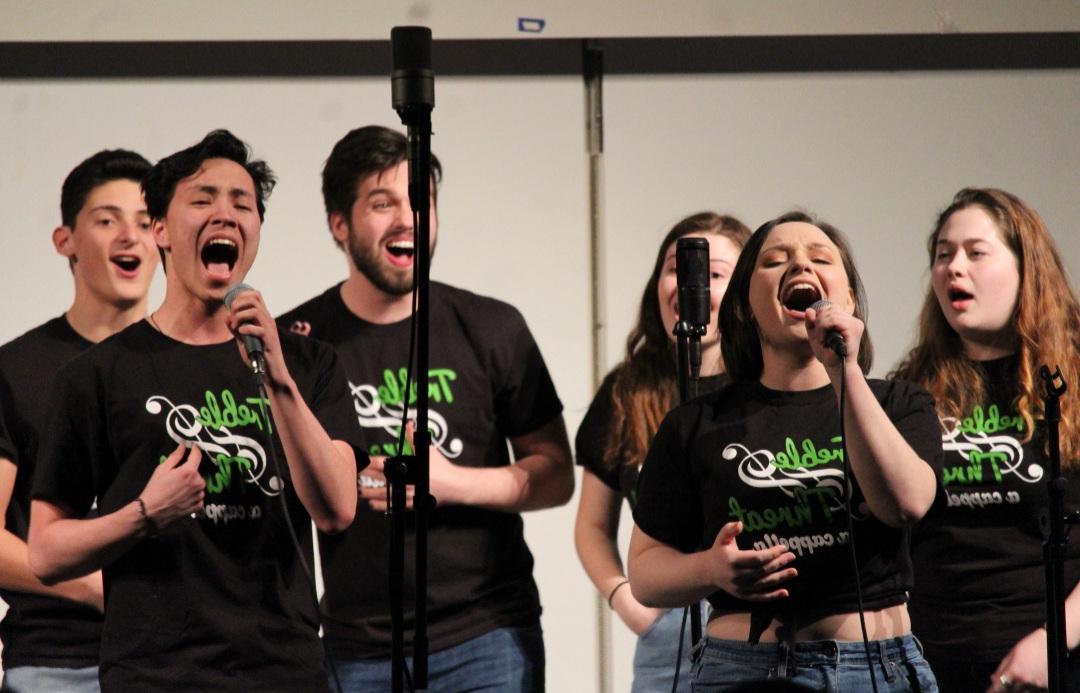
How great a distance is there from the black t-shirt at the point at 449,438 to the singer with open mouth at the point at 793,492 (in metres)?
0.62

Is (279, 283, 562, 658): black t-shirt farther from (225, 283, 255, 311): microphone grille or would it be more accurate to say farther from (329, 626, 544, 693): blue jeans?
(225, 283, 255, 311): microphone grille

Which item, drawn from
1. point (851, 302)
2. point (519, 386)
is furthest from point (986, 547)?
point (519, 386)

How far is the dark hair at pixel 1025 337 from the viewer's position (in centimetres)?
299

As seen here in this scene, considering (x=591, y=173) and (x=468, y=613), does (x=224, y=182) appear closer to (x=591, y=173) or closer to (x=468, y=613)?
(x=468, y=613)

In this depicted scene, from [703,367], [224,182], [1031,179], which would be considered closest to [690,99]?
[1031,179]

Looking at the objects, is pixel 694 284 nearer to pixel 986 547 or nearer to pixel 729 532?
pixel 729 532

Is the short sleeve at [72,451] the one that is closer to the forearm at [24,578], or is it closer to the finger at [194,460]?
the finger at [194,460]

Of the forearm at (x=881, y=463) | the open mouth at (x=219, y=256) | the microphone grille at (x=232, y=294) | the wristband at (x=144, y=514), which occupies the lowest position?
the wristband at (x=144, y=514)

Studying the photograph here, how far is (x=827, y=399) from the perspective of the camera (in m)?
2.47

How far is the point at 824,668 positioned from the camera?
2266 mm

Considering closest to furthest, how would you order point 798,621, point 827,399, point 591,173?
point 798,621, point 827,399, point 591,173

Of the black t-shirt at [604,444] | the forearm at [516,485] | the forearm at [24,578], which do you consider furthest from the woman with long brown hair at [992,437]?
the forearm at [24,578]

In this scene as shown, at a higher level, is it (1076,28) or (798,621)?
(1076,28)

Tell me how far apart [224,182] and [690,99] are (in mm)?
1899
